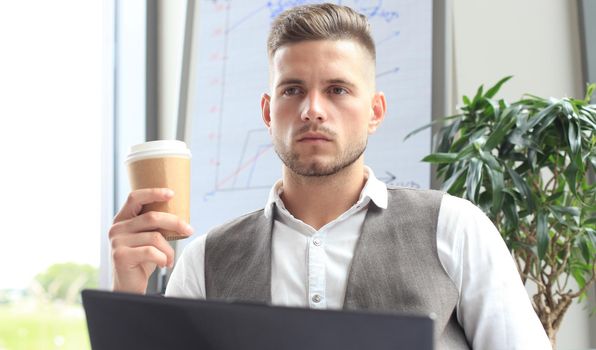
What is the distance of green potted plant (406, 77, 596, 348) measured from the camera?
1.63m

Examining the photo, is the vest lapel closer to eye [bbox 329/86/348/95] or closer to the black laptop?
eye [bbox 329/86/348/95]

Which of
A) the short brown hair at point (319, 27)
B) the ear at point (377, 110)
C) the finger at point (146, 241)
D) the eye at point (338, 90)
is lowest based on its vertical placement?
the finger at point (146, 241)

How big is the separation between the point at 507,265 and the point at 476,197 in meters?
0.40

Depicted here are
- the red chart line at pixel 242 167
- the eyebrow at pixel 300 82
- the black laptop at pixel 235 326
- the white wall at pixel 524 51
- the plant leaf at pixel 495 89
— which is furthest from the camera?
the red chart line at pixel 242 167

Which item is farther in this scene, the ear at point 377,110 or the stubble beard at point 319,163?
the ear at point 377,110

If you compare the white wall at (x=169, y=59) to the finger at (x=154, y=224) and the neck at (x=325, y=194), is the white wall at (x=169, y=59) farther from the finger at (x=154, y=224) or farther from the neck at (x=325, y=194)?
the finger at (x=154, y=224)

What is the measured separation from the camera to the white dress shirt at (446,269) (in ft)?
4.01

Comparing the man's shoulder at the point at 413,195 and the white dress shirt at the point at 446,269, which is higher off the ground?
the man's shoulder at the point at 413,195

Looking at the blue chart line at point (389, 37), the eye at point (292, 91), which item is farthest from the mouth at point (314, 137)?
the blue chart line at point (389, 37)

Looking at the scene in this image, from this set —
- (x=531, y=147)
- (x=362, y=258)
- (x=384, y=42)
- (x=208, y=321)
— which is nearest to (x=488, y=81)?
(x=384, y=42)

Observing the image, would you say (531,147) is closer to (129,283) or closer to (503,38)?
(503,38)

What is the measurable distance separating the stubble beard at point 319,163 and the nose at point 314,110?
0.07 m

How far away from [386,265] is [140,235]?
17.0 inches

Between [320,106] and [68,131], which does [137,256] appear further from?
[68,131]
